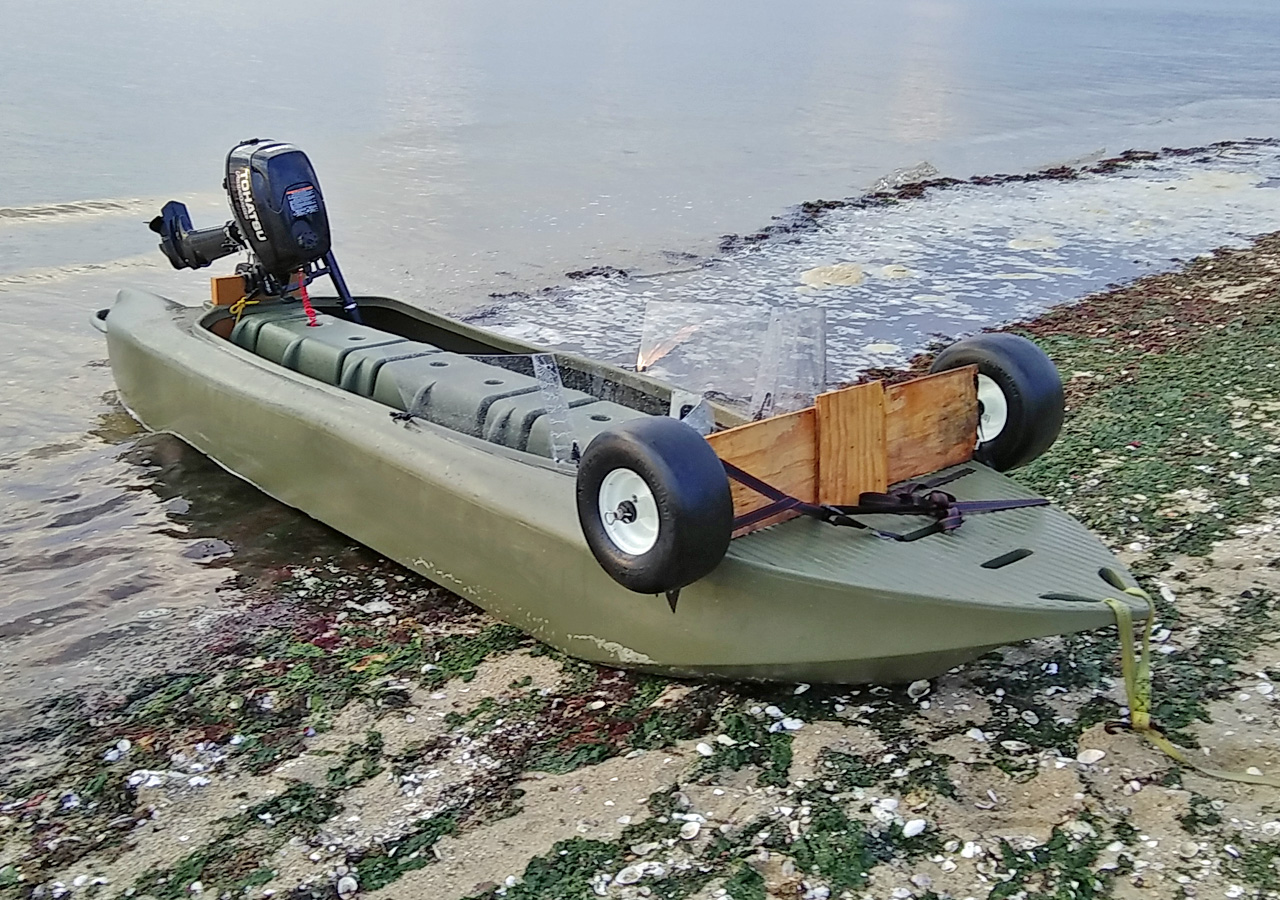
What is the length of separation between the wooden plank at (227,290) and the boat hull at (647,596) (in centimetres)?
96

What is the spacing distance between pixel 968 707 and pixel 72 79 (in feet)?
84.8

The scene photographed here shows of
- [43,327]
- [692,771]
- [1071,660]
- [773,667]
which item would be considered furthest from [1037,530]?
[43,327]

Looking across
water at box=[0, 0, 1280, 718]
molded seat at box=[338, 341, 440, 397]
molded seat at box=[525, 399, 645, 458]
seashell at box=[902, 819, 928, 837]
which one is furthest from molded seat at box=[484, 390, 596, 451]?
seashell at box=[902, 819, 928, 837]

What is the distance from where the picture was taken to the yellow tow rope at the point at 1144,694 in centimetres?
330

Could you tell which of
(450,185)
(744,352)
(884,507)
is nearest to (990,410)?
(884,507)

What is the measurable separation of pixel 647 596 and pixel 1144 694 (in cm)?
161

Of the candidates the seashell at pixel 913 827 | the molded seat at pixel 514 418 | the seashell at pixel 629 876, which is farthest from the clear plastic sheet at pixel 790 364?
the seashell at pixel 629 876

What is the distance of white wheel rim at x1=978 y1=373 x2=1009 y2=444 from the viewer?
428 centimetres

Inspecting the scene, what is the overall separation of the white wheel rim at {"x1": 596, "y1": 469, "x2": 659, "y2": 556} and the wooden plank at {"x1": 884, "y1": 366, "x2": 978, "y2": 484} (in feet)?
3.18

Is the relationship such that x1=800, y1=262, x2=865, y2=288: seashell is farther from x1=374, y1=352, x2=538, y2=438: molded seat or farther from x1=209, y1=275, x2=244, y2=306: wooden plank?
x1=374, y1=352, x2=538, y2=438: molded seat

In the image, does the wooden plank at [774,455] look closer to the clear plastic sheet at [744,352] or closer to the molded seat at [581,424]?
the clear plastic sheet at [744,352]

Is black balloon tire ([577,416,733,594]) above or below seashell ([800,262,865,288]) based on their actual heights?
above

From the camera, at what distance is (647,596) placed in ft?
12.8

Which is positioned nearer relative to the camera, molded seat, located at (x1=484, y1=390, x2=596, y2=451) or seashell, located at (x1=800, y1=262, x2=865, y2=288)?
molded seat, located at (x1=484, y1=390, x2=596, y2=451)
